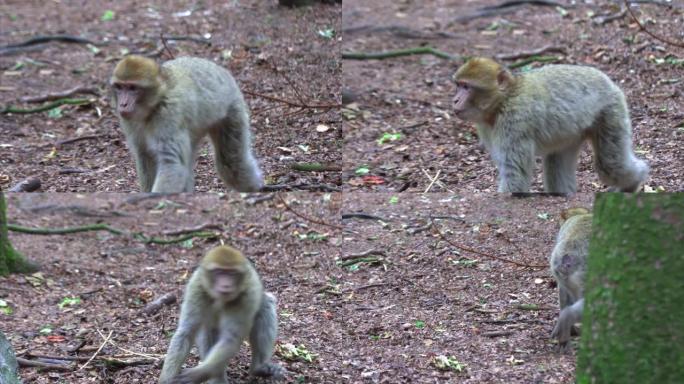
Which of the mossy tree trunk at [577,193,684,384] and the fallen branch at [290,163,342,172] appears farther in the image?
the fallen branch at [290,163,342,172]

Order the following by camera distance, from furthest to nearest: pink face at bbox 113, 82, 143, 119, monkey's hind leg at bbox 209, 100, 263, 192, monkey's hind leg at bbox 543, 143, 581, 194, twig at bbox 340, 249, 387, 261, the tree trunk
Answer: twig at bbox 340, 249, 387, 261
monkey's hind leg at bbox 209, 100, 263, 192
monkey's hind leg at bbox 543, 143, 581, 194
pink face at bbox 113, 82, 143, 119
the tree trunk

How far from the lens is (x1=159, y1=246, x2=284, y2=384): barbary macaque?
21.8 feet

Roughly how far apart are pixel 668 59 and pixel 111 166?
6119 mm

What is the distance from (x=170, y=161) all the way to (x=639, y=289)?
3.66 m

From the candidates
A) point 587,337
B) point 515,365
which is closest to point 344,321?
point 515,365

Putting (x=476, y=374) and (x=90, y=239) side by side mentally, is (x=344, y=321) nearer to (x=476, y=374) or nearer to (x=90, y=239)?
(x=476, y=374)

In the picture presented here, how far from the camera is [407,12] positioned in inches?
557

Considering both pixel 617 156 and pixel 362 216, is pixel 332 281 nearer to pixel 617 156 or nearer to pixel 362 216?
pixel 362 216

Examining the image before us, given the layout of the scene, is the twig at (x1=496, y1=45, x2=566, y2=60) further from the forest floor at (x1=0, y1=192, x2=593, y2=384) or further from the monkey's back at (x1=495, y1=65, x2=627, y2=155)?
the monkey's back at (x1=495, y1=65, x2=627, y2=155)

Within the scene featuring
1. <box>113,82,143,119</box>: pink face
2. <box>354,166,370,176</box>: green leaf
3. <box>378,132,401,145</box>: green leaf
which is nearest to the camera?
<box>113,82,143,119</box>: pink face

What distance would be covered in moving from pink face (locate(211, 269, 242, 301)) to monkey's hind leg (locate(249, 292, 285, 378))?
0.60 metres

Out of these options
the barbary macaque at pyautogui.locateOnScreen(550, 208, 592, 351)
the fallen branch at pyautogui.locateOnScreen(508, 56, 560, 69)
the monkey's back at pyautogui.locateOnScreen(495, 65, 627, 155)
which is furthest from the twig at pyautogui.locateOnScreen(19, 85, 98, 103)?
the barbary macaque at pyautogui.locateOnScreen(550, 208, 592, 351)

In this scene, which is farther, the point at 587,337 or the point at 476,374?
the point at 476,374

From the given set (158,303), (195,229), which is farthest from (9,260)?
(195,229)
